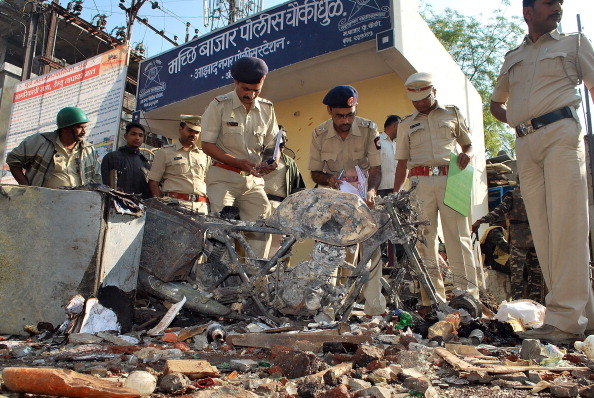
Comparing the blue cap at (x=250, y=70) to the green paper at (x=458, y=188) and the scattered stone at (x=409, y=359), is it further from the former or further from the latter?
the scattered stone at (x=409, y=359)

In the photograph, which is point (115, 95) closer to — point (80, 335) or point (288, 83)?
point (288, 83)

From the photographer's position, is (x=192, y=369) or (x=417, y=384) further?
(x=192, y=369)

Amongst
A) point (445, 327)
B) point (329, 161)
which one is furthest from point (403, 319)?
point (329, 161)

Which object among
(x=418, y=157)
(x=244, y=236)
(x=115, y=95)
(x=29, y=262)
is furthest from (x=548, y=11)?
(x=115, y=95)

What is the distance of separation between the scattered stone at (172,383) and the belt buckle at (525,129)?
8.82ft

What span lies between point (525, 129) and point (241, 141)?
2231 mm

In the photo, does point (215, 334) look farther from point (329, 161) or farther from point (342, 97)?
point (342, 97)

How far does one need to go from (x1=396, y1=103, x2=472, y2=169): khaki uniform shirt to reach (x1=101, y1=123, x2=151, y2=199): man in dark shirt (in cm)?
304

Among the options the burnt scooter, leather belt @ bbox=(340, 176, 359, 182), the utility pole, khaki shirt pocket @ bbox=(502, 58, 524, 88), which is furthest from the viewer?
the utility pole

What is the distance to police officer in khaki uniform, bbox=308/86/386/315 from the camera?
12.6 ft

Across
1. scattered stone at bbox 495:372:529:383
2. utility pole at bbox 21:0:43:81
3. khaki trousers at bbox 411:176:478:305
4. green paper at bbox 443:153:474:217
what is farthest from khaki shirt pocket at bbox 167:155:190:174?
utility pole at bbox 21:0:43:81

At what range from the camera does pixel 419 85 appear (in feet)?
13.4

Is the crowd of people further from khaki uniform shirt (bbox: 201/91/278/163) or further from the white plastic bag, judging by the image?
the white plastic bag

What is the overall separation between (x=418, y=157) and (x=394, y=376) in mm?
2562
